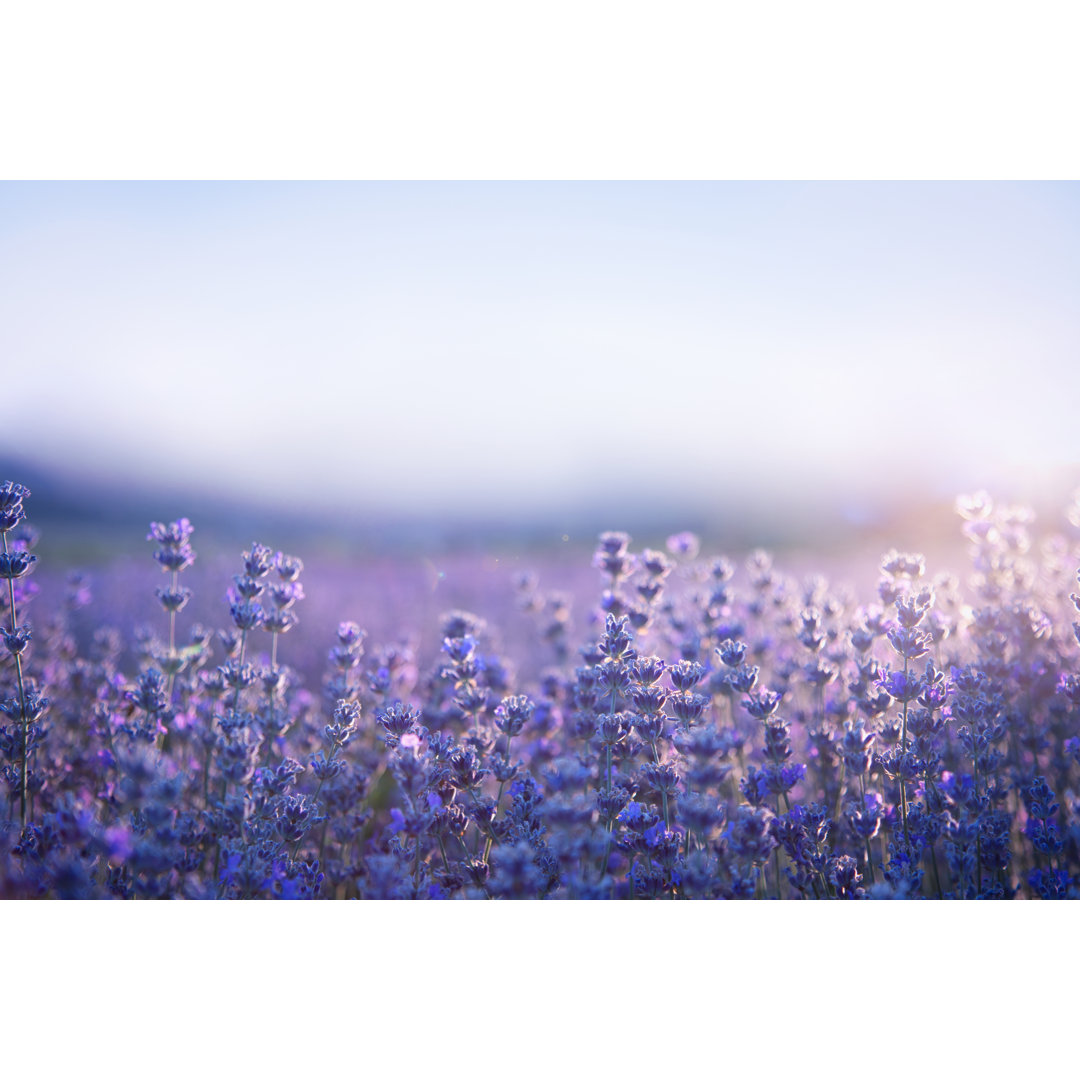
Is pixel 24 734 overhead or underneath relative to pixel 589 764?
overhead

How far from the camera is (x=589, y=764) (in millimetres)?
1896

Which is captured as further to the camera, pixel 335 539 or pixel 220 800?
pixel 335 539

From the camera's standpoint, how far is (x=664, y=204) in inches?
96.0

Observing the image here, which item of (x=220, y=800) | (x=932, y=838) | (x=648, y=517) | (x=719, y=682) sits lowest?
(x=932, y=838)

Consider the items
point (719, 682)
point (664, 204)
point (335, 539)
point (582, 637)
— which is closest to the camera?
point (719, 682)

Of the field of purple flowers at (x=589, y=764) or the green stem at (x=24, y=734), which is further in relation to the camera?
the green stem at (x=24, y=734)

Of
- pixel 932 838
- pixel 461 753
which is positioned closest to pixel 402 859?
pixel 461 753

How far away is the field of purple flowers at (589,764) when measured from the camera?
1575mm

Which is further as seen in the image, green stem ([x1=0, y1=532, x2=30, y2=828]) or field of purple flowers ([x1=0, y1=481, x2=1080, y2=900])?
green stem ([x1=0, y1=532, x2=30, y2=828])

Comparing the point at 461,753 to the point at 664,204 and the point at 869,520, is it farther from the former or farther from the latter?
the point at 869,520

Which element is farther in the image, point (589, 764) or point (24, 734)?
point (589, 764)

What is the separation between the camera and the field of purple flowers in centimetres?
158
